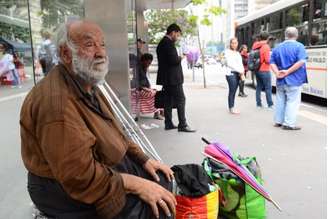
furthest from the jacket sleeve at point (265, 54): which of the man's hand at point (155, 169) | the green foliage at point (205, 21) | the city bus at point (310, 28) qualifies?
the man's hand at point (155, 169)

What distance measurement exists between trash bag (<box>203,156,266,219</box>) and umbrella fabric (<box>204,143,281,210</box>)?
0.07m

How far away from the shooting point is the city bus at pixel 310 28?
1005 centimetres

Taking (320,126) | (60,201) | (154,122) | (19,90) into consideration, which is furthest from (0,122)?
(320,126)

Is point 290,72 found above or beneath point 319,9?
beneath

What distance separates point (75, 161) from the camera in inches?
77.7

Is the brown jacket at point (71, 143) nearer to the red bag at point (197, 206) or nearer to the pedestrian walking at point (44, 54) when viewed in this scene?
the red bag at point (197, 206)

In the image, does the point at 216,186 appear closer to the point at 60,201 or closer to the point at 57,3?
the point at 60,201

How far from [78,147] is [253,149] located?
14.1 feet

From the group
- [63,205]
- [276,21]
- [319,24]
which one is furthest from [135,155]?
[276,21]

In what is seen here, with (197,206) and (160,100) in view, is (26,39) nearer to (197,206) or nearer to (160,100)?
(197,206)

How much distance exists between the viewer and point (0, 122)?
4.07m

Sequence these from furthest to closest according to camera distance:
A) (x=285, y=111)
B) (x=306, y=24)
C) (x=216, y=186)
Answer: (x=306, y=24) → (x=285, y=111) → (x=216, y=186)

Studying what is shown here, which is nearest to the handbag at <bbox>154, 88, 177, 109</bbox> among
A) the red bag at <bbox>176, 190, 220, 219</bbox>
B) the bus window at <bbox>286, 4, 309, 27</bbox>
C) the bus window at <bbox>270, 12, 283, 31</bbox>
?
the red bag at <bbox>176, 190, 220, 219</bbox>

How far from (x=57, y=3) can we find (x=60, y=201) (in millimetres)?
3386
